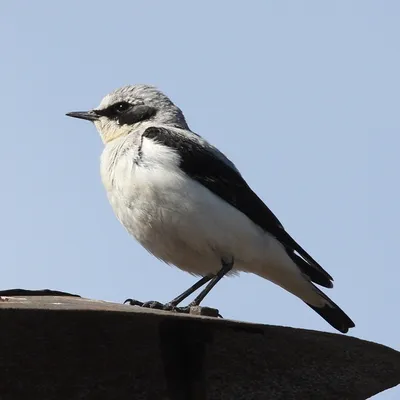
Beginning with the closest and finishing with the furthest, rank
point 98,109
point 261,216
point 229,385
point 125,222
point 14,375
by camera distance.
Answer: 1. point 14,375
2. point 229,385
3. point 125,222
4. point 261,216
5. point 98,109

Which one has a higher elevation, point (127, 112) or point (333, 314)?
point (127, 112)

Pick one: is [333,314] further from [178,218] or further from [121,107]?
[121,107]

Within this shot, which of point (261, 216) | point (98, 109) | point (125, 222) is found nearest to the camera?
point (125, 222)

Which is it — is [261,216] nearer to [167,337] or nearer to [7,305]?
[167,337]

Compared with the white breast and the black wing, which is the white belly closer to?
the white breast

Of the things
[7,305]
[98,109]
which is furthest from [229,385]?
[98,109]

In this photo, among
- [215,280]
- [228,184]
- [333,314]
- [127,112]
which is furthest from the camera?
[127,112]

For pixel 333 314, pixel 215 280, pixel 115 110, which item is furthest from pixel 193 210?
pixel 115 110

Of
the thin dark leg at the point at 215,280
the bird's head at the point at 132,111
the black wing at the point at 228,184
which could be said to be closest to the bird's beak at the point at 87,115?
the bird's head at the point at 132,111
